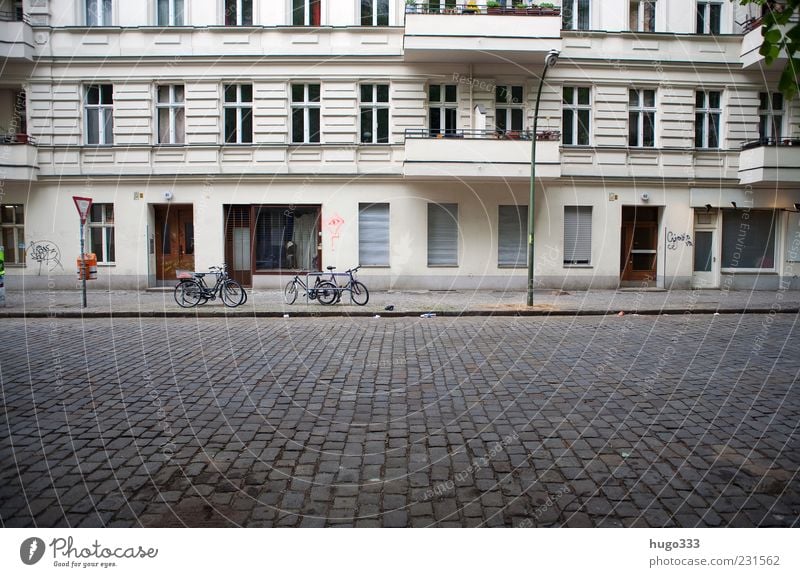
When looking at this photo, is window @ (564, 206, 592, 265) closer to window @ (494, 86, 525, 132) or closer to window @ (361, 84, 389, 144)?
window @ (494, 86, 525, 132)

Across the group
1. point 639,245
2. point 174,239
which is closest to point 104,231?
point 174,239

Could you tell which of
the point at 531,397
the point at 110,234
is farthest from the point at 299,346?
the point at 110,234

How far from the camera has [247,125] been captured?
69.1 ft

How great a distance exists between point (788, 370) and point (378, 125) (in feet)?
55.3

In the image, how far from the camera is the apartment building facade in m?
20.7

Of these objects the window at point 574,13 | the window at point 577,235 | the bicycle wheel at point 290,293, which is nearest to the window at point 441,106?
the window at point 574,13

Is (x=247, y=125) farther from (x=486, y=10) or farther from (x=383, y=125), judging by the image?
(x=486, y=10)

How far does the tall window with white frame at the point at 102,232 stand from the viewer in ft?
69.2

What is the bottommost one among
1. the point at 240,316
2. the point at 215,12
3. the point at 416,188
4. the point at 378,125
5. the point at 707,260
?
the point at 240,316

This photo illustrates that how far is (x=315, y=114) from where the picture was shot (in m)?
21.1

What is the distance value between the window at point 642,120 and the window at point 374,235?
10.2m

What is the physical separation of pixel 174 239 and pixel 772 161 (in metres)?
23.0

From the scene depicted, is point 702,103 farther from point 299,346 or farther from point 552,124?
point 299,346

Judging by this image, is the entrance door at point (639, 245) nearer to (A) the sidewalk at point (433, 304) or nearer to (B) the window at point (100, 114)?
(A) the sidewalk at point (433, 304)
